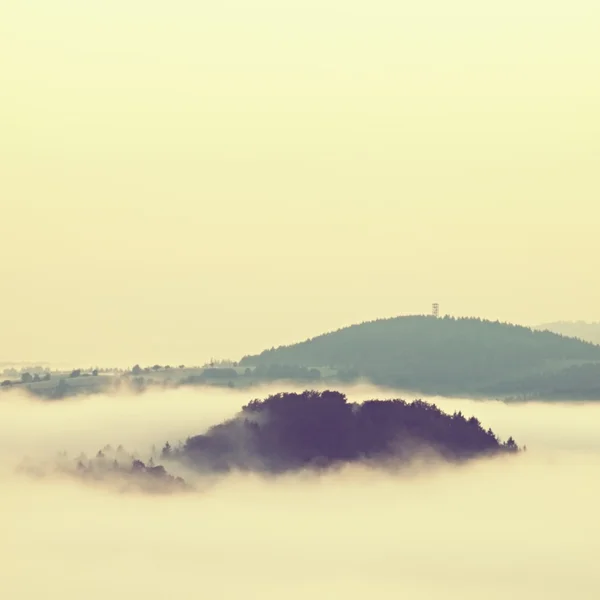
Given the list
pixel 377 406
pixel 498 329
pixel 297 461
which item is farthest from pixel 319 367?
pixel 498 329

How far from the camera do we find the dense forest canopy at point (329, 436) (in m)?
65.6

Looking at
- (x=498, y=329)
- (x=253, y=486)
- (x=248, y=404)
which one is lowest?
(x=253, y=486)

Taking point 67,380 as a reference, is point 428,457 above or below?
below

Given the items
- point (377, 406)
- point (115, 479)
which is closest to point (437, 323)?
point (377, 406)

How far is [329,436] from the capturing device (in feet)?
225

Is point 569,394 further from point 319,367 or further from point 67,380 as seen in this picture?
point 67,380

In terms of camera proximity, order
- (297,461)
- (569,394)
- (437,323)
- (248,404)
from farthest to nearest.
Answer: (437,323), (569,394), (248,404), (297,461)

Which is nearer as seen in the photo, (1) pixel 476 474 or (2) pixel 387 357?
(1) pixel 476 474

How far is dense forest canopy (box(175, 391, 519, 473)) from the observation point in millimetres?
65562

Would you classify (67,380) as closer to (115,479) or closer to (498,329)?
(115,479)

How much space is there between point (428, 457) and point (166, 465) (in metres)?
16.3

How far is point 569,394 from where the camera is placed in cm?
7762

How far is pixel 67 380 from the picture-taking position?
59781mm

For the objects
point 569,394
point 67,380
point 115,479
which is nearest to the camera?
point 115,479
